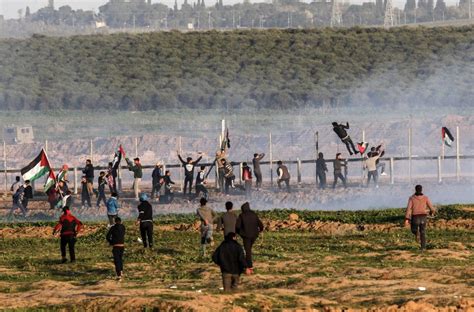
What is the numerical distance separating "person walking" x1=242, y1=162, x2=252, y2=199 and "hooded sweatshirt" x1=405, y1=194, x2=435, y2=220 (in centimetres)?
2278

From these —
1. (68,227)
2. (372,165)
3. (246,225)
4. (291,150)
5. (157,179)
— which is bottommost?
(291,150)

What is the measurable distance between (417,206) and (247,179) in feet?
75.9

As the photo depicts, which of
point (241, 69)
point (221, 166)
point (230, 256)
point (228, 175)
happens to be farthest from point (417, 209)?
point (241, 69)

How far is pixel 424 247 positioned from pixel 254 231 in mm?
5638

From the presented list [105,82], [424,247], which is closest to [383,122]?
[105,82]

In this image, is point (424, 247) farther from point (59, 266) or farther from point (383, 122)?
point (383, 122)

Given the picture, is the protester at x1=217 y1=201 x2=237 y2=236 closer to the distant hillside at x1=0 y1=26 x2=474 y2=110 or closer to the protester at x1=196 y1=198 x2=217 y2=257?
the protester at x1=196 y1=198 x2=217 y2=257

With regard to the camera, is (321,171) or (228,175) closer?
(228,175)

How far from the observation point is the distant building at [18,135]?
85.1 meters

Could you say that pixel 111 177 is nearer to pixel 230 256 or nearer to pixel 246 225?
pixel 246 225

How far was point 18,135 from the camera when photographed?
85562 mm

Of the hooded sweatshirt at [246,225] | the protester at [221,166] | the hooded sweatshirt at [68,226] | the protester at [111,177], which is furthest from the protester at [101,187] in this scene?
the hooded sweatshirt at [246,225]

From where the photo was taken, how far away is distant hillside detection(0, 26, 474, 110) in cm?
10006

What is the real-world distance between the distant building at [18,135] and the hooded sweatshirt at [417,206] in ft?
167
